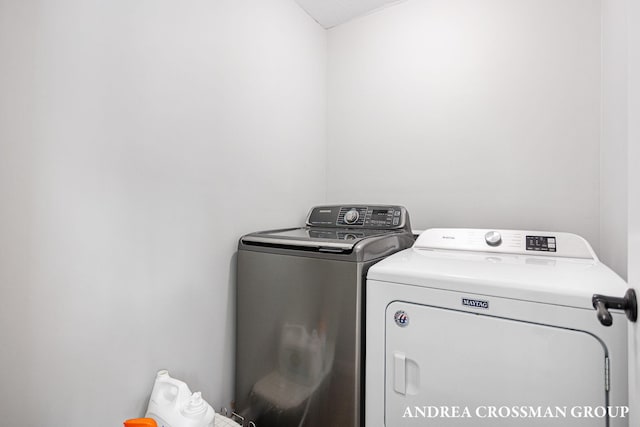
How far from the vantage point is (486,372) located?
88cm

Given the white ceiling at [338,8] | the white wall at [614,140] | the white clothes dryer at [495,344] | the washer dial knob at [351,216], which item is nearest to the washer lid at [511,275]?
the white clothes dryer at [495,344]

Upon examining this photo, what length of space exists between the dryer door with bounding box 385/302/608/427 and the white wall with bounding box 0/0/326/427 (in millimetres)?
884

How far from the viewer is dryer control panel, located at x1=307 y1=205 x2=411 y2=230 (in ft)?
5.10

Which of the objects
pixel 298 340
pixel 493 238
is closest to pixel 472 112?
pixel 493 238

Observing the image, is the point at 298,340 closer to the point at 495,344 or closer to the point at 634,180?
the point at 495,344

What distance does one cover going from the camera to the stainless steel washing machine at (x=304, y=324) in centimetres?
110

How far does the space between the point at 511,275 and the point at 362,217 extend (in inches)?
33.2

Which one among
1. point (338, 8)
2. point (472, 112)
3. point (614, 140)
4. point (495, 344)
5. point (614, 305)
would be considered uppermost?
point (338, 8)

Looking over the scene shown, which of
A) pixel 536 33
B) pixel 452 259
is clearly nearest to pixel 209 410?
pixel 452 259

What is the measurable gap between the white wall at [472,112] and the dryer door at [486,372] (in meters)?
0.94

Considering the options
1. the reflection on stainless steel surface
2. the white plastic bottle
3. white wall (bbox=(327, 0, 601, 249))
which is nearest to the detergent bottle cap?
the white plastic bottle

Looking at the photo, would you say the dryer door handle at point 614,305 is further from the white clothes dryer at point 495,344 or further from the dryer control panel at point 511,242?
the dryer control panel at point 511,242

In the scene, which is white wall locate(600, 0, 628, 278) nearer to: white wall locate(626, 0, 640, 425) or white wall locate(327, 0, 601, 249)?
white wall locate(327, 0, 601, 249)

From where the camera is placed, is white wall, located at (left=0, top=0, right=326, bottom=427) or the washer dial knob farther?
the washer dial knob
